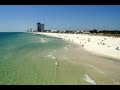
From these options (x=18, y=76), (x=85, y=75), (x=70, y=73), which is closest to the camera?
(x=85, y=75)

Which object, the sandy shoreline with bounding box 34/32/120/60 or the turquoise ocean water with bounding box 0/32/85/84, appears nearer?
the turquoise ocean water with bounding box 0/32/85/84

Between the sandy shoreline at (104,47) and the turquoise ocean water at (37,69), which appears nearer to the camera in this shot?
the turquoise ocean water at (37,69)

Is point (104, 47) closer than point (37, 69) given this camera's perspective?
No

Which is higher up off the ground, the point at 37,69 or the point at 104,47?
the point at 104,47
